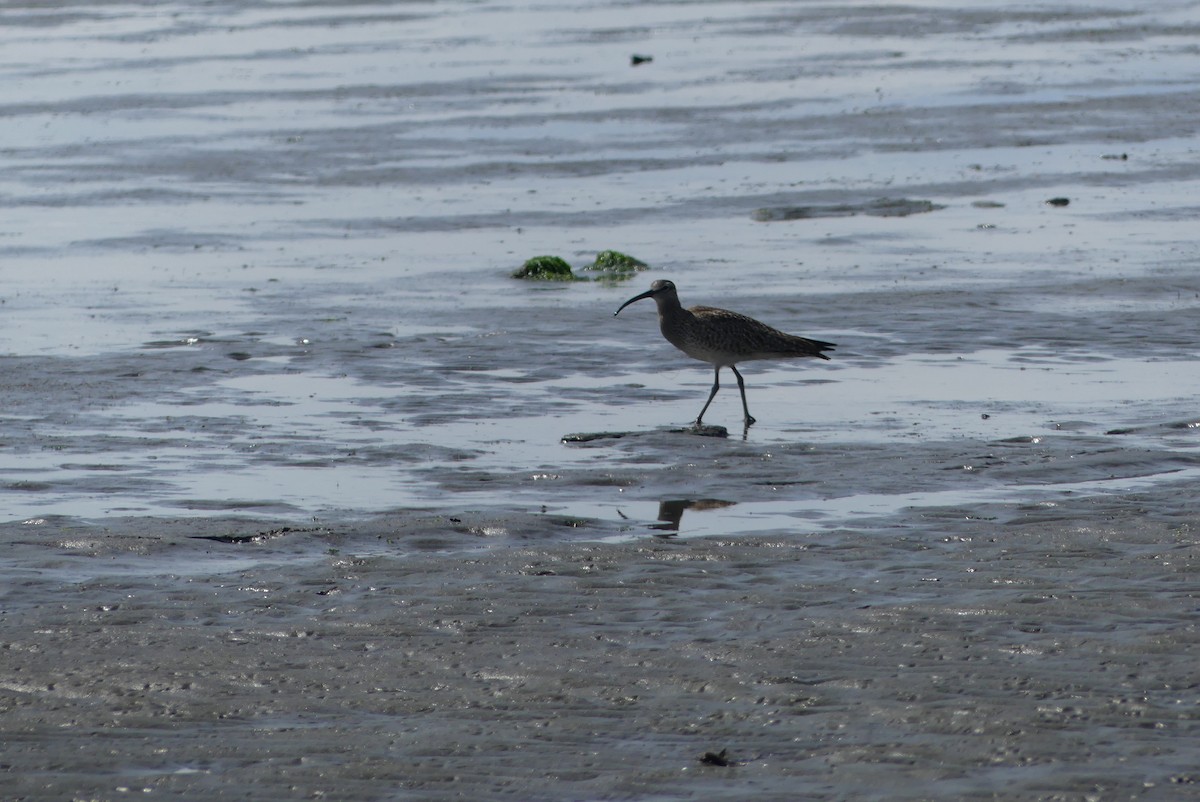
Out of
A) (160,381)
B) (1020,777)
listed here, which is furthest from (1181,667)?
(160,381)

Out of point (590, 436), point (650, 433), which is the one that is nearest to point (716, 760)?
point (590, 436)

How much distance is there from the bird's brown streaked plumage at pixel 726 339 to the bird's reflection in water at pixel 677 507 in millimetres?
2522

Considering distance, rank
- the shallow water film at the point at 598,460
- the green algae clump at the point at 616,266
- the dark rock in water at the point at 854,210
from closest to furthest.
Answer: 1. the shallow water film at the point at 598,460
2. the green algae clump at the point at 616,266
3. the dark rock in water at the point at 854,210

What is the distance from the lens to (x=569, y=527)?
9.62 meters

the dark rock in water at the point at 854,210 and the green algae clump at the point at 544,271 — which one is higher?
the dark rock in water at the point at 854,210

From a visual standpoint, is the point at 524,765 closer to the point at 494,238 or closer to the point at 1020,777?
the point at 1020,777

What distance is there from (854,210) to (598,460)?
10458mm

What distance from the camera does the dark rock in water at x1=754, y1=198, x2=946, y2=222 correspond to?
2083 cm

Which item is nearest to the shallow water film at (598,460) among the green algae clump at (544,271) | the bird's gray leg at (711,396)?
the bird's gray leg at (711,396)

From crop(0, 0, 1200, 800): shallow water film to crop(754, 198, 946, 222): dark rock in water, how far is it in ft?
0.28

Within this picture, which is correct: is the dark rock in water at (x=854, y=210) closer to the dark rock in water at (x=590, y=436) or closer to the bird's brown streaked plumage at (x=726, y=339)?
the bird's brown streaked plumage at (x=726, y=339)

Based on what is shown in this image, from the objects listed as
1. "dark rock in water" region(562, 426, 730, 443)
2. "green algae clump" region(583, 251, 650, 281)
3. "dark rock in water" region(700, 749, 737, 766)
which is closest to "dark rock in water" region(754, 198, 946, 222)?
"green algae clump" region(583, 251, 650, 281)

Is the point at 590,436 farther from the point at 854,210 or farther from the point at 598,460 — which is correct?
the point at 854,210

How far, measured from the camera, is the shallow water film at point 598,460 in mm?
6699
